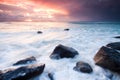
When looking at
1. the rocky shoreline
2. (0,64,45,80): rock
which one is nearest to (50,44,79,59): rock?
the rocky shoreline

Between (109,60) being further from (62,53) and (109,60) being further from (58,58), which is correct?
(58,58)

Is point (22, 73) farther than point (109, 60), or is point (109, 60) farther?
point (109, 60)

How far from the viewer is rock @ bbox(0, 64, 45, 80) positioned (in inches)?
199

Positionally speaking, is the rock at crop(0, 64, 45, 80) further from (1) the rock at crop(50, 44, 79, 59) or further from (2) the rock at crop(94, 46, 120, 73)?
(2) the rock at crop(94, 46, 120, 73)

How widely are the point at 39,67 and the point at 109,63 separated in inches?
131

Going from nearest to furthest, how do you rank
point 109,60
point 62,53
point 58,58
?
point 109,60 < point 58,58 < point 62,53

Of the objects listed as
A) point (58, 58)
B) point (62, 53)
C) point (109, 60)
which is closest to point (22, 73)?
point (58, 58)

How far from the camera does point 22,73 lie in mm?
5270

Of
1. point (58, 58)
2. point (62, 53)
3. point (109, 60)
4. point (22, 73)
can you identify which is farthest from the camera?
point (62, 53)

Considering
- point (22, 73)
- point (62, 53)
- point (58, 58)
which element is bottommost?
point (58, 58)

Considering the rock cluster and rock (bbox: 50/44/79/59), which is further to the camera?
rock (bbox: 50/44/79/59)

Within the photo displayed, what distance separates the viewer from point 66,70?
6633 millimetres

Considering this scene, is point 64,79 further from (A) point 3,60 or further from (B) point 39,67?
(A) point 3,60

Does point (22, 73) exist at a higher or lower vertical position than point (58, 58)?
higher
